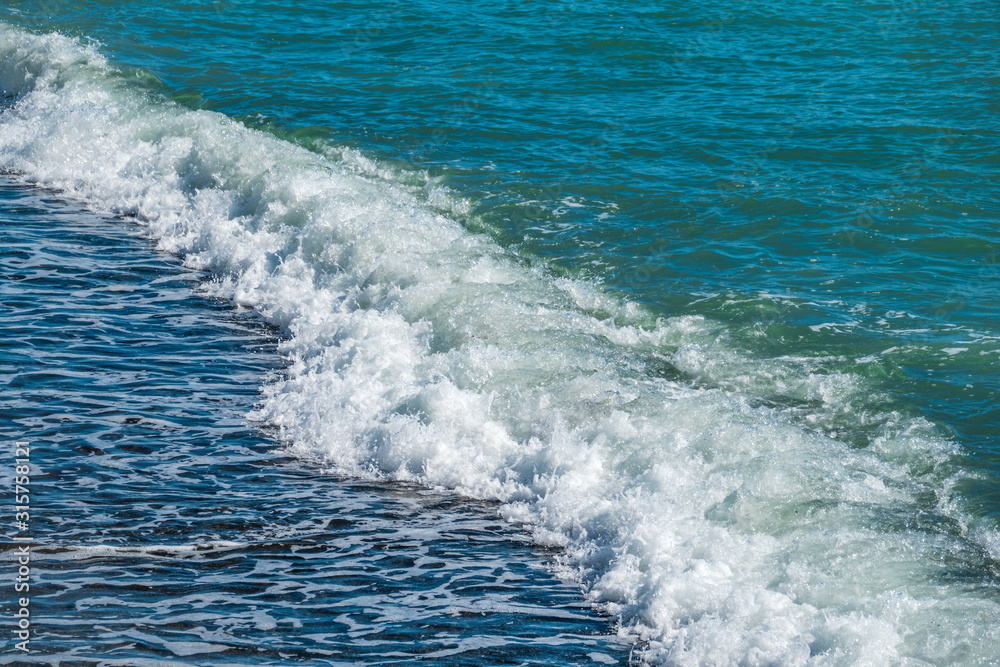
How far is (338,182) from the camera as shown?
51.5 ft

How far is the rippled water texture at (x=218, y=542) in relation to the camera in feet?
22.8

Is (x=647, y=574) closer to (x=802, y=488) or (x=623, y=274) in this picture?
(x=802, y=488)

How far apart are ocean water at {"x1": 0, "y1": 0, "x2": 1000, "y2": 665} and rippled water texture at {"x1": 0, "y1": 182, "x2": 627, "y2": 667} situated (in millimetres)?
122

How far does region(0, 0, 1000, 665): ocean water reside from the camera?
816 cm

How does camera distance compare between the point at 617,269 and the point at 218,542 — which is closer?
the point at 218,542

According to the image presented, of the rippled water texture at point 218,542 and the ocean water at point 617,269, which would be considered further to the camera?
the ocean water at point 617,269

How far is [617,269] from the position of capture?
13.9 m

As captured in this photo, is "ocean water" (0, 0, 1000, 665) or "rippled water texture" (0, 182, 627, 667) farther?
"ocean water" (0, 0, 1000, 665)

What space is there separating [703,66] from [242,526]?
15951 mm

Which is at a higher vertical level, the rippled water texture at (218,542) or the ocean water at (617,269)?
the ocean water at (617,269)

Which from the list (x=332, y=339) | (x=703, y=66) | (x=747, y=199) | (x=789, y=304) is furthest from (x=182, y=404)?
(x=703, y=66)

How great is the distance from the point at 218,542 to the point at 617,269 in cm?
718

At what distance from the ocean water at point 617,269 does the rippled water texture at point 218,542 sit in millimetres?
122

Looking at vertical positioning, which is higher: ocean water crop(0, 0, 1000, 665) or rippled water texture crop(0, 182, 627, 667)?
ocean water crop(0, 0, 1000, 665)
